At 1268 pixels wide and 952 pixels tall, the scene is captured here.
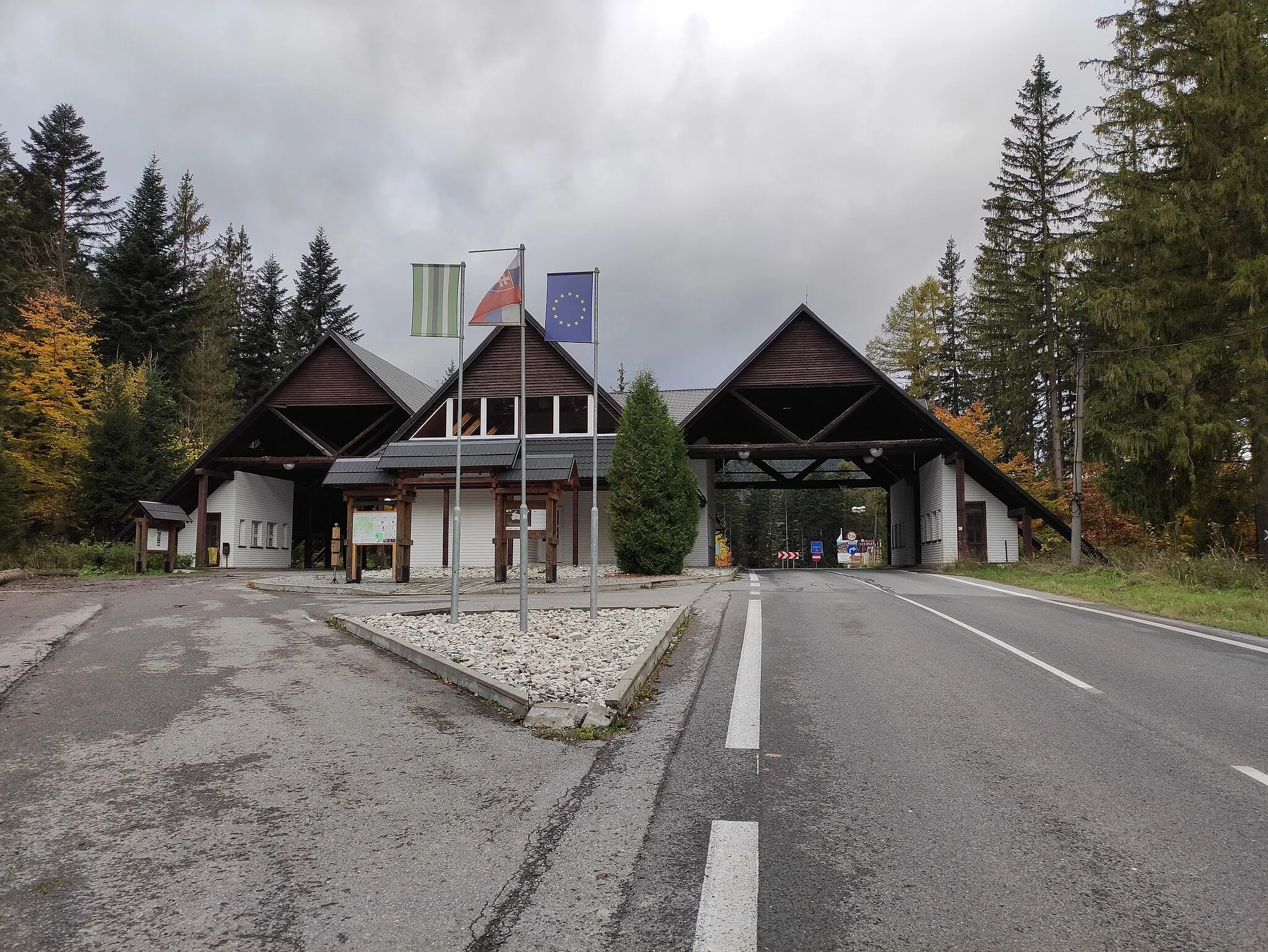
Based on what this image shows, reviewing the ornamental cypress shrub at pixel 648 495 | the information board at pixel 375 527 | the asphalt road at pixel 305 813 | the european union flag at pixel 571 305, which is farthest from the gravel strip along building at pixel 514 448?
the asphalt road at pixel 305 813

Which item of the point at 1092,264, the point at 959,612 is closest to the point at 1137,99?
the point at 1092,264

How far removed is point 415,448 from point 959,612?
18688 millimetres

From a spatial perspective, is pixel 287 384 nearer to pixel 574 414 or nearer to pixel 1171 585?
pixel 574 414

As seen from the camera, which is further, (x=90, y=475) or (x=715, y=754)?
(x=90, y=475)

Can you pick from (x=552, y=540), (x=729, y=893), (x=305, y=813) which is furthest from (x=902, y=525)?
(x=729, y=893)

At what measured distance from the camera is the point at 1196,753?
5332 mm

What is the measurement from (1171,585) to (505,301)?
14996 mm

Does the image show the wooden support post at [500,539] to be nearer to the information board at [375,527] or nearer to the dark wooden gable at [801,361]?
the information board at [375,527]

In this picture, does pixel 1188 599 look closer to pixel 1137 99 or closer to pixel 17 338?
pixel 1137 99

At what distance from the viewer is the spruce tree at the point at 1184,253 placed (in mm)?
21672

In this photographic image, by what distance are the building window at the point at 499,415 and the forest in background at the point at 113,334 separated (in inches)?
559

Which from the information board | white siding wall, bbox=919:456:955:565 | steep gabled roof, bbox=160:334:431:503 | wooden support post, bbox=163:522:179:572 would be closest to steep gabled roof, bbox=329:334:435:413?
steep gabled roof, bbox=160:334:431:503

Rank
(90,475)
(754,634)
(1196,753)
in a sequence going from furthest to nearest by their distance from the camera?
(90,475) < (754,634) < (1196,753)

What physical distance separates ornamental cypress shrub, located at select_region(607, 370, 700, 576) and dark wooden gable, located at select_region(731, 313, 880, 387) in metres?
6.62
